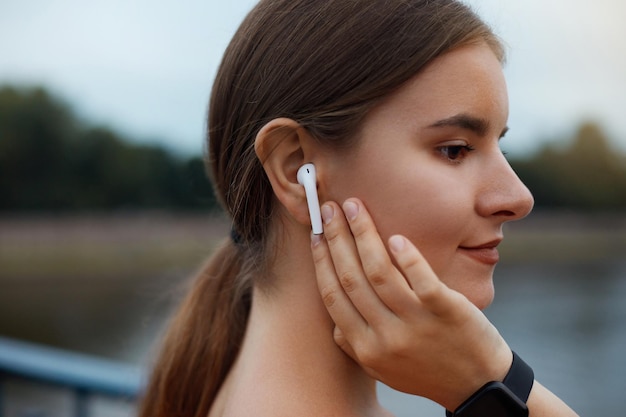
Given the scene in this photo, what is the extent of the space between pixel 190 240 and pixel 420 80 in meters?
28.1

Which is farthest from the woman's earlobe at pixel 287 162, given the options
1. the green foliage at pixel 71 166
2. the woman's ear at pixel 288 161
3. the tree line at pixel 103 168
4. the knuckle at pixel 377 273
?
the green foliage at pixel 71 166

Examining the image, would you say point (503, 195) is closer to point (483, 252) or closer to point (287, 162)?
point (483, 252)

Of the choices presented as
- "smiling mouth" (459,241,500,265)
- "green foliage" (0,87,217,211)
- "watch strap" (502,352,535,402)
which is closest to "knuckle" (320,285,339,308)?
"smiling mouth" (459,241,500,265)

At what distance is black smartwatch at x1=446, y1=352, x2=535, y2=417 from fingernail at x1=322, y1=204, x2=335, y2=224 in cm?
55

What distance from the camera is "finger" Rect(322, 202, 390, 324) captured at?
1683mm

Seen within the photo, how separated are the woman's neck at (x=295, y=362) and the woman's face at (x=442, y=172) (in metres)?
0.29

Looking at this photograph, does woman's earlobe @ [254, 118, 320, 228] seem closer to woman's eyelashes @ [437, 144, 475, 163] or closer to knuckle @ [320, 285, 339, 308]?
knuckle @ [320, 285, 339, 308]

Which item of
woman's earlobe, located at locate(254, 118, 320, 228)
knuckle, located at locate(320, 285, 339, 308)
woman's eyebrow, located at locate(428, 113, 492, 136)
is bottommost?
knuckle, located at locate(320, 285, 339, 308)

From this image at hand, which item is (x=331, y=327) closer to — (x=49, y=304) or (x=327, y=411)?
(x=327, y=411)

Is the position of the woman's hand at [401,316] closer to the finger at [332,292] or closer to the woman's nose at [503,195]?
the finger at [332,292]

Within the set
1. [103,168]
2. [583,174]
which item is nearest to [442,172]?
[583,174]

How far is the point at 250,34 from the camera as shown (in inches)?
76.3

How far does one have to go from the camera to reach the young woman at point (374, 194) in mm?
1673

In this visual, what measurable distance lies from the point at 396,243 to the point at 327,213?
8.8 inches
